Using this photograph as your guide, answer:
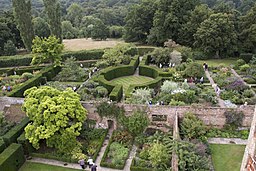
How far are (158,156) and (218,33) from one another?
27610mm

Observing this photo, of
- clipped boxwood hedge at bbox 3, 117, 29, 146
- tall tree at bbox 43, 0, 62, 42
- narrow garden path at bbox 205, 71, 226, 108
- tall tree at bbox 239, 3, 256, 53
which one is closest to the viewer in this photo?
clipped boxwood hedge at bbox 3, 117, 29, 146

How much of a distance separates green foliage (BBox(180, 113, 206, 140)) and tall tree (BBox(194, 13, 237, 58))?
2172 cm

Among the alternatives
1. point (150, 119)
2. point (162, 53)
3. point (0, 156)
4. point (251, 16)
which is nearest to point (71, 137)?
point (0, 156)

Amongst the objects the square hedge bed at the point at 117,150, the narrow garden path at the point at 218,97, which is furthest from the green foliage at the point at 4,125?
the narrow garden path at the point at 218,97

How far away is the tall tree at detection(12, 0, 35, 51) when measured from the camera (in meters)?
38.1

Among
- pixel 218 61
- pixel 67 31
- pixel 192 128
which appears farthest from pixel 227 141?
pixel 67 31

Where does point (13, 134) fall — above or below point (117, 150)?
above

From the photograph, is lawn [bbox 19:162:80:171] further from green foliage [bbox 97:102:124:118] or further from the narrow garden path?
the narrow garden path

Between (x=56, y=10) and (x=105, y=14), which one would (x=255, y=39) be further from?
(x=105, y=14)

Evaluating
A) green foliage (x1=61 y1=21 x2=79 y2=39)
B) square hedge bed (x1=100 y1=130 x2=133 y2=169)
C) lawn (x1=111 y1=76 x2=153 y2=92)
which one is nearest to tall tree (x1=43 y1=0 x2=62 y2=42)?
lawn (x1=111 y1=76 x2=153 y2=92)

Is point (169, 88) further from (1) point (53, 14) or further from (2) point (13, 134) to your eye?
(1) point (53, 14)

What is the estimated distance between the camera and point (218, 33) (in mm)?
38531

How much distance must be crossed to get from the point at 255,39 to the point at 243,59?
3347 millimetres

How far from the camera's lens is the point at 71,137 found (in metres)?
18.6
